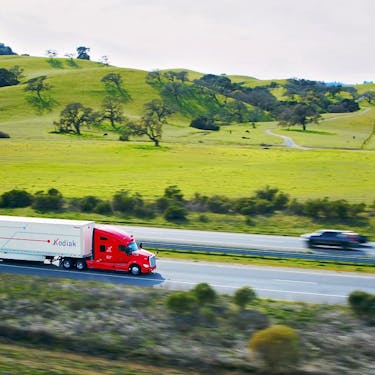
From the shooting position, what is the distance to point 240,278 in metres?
29.3

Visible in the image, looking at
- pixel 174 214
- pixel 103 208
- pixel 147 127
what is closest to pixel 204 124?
pixel 147 127

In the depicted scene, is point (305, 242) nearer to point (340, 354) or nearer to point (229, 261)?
point (229, 261)

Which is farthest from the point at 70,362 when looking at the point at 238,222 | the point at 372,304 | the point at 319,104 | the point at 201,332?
→ the point at 319,104

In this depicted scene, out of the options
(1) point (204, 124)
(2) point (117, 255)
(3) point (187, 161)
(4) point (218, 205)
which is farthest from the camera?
(1) point (204, 124)

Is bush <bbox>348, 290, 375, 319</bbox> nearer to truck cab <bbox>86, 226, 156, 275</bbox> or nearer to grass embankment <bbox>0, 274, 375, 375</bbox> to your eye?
grass embankment <bbox>0, 274, 375, 375</bbox>

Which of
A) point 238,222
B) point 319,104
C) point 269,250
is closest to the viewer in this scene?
point 269,250

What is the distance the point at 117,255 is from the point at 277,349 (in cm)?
1514

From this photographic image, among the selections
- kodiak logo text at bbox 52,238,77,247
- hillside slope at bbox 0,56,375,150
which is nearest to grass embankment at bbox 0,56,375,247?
hillside slope at bbox 0,56,375,150

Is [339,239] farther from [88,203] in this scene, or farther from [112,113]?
[112,113]

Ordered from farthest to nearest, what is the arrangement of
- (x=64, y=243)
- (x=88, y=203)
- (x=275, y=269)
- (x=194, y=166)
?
(x=194, y=166) → (x=88, y=203) → (x=275, y=269) → (x=64, y=243)

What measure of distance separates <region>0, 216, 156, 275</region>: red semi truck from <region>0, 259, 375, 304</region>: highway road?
53 cm

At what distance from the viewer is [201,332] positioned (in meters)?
18.9

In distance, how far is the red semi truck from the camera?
3031 centimetres

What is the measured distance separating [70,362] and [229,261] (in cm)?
1707
